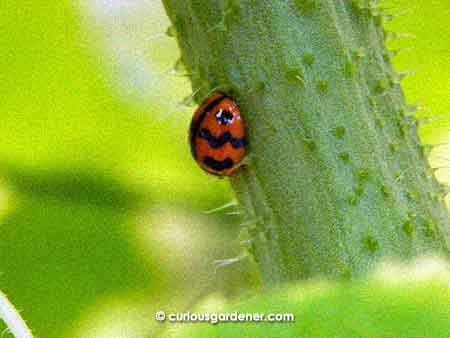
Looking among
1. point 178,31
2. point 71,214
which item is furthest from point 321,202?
point 71,214

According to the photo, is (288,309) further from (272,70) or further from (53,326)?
(53,326)

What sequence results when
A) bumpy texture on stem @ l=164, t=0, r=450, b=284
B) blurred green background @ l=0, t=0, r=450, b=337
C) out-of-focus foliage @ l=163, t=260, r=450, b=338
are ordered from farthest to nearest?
blurred green background @ l=0, t=0, r=450, b=337, bumpy texture on stem @ l=164, t=0, r=450, b=284, out-of-focus foliage @ l=163, t=260, r=450, b=338

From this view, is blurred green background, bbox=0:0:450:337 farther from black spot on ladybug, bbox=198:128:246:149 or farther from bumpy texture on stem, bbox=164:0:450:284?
bumpy texture on stem, bbox=164:0:450:284

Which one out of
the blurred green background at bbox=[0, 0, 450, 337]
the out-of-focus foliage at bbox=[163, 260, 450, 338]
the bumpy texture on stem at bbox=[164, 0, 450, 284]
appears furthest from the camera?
the blurred green background at bbox=[0, 0, 450, 337]

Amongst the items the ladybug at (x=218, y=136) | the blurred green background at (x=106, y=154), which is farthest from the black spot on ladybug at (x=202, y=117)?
the blurred green background at (x=106, y=154)

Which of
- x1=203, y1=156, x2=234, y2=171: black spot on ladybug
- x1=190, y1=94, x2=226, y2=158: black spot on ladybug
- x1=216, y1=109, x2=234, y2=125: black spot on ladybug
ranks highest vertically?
x1=190, y1=94, x2=226, y2=158: black spot on ladybug

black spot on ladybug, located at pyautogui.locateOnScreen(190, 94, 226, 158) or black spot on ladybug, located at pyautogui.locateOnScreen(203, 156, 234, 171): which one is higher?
black spot on ladybug, located at pyautogui.locateOnScreen(190, 94, 226, 158)

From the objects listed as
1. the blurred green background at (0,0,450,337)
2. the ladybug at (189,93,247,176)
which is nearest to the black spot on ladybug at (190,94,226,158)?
the ladybug at (189,93,247,176)

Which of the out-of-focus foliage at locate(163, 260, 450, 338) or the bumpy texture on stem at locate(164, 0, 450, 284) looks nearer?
the out-of-focus foliage at locate(163, 260, 450, 338)
